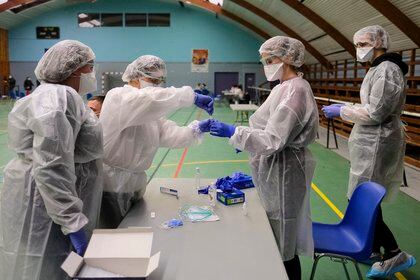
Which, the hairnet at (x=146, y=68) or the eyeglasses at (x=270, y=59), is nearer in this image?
the eyeglasses at (x=270, y=59)

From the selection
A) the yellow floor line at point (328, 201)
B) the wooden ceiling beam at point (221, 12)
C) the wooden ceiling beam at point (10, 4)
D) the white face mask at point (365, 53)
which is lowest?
the yellow floor line at point (328, 201)

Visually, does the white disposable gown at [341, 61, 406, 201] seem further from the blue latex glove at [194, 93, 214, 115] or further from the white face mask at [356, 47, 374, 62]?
the blue latex glove at [194, 93, 214, 115]

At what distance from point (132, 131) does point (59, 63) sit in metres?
0.58

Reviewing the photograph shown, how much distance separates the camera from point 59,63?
5.63 feet

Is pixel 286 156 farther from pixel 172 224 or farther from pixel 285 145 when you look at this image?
pixel 172 224

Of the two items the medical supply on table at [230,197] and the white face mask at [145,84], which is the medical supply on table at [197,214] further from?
the white face mask at [145,84]

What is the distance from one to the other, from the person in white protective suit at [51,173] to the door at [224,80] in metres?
18.3

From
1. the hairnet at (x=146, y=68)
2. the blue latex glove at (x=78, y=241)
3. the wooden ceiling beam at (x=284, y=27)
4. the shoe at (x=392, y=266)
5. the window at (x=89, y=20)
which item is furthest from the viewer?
the window at (x=89, y=20)

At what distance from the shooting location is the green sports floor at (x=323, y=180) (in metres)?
3.01

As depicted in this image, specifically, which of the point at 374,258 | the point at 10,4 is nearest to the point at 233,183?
the point at 374,258

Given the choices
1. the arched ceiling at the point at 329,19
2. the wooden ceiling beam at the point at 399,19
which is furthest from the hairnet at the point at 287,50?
the wooden ceiling beam at the point at 399,19

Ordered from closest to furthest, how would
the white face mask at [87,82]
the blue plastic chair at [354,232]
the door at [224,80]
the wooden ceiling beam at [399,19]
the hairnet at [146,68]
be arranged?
the white face mask at [87,82] < the blue plastic chair at [354,232] < the hairnet at [146,68] < the wooden ceiling beam at [399,19] < the door at [224,80]

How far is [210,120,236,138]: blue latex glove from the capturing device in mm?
2195

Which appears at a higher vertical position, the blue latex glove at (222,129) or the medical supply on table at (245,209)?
the blue latex glove at (222,129)
